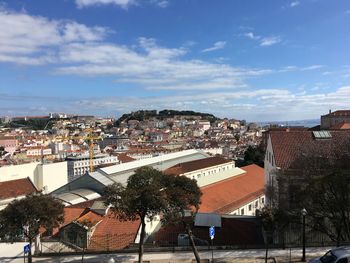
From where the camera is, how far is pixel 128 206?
16078mm

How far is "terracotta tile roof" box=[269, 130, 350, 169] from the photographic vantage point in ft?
87.4

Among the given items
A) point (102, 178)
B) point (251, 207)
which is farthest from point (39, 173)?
point (251, 207)

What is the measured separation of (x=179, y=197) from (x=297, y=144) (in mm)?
14523

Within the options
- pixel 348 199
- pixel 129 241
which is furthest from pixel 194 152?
pixel 348 199

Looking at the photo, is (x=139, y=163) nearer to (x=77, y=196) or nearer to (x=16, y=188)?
(x=16, y=188)

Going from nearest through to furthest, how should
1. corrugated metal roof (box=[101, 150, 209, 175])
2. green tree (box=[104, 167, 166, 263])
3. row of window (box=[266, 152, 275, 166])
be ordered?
1. green tree (box=[104, 167, 166, 263])
2. row of window (box=[266, 152, 275, 166])
3. corrugated metal roof (box=[101, 150, 209, 175])

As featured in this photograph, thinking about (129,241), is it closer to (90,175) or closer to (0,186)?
(90,175)

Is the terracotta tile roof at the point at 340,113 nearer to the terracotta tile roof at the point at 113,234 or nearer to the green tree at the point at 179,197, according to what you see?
the terracotta tile roof at the point at 113,234

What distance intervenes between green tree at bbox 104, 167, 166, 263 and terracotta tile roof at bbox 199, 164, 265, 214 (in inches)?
839

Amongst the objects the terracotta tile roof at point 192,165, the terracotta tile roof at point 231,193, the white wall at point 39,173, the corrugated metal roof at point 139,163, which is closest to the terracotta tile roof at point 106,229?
the terracotta tile roof at point 231,193

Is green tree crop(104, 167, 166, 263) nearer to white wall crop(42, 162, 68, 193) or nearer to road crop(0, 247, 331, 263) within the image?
road crop(0, 247, 331, 263)

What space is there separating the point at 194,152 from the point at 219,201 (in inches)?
1753

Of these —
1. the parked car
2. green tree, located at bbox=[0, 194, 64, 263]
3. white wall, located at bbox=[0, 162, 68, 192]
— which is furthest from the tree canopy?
white wall, located at bbox=[0, 162, 68, 192]

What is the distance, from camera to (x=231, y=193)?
46844 mm
